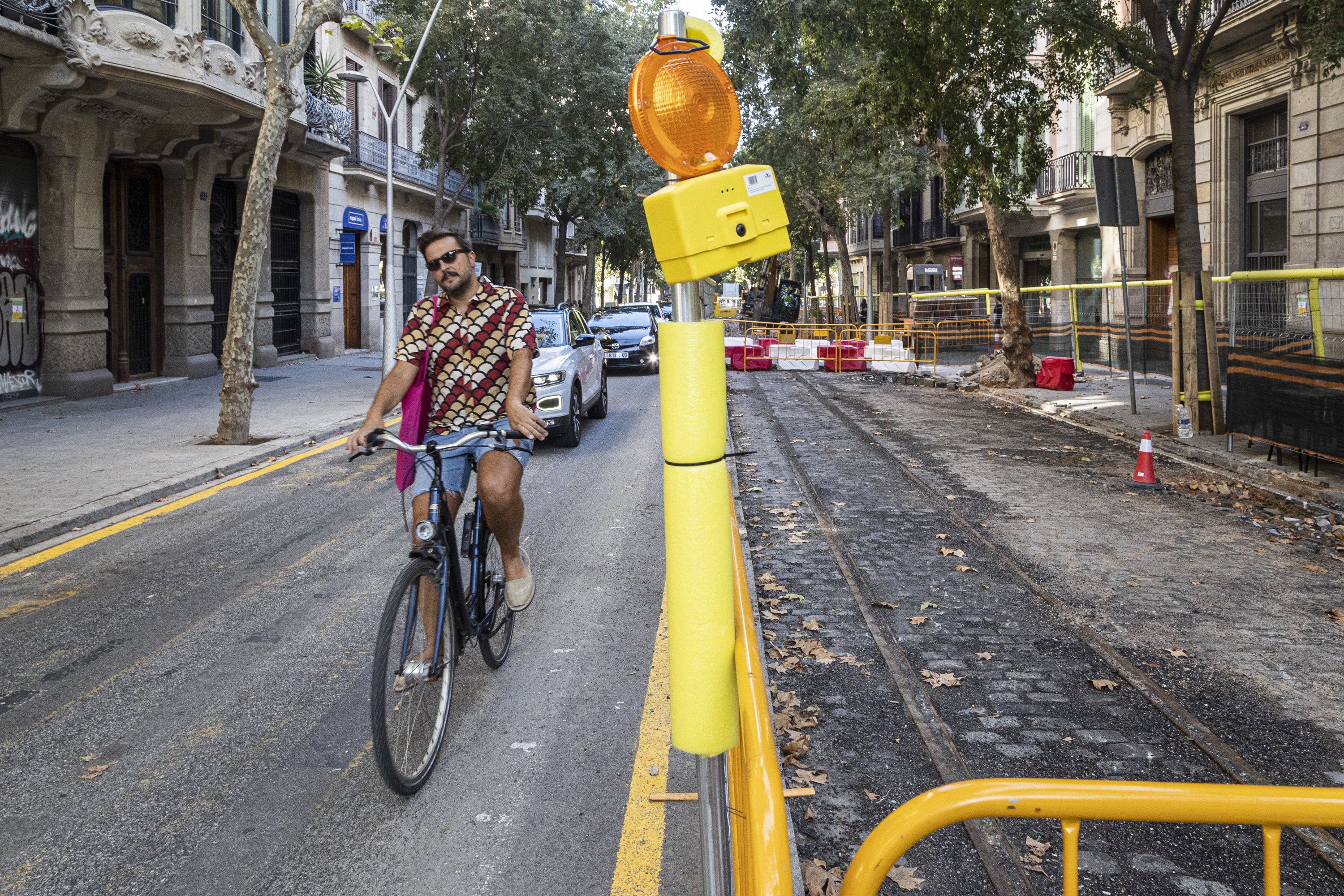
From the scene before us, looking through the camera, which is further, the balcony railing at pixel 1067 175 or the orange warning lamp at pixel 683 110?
the balcony railing at pixel 1067 175

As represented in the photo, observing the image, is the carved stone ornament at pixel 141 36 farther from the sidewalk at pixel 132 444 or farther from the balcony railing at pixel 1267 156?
the balcony railing at pixel 1267 156

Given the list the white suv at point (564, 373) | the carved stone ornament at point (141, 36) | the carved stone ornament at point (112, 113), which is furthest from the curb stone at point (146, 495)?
the carved stone ornament at point (112, 113)

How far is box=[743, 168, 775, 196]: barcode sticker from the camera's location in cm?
211

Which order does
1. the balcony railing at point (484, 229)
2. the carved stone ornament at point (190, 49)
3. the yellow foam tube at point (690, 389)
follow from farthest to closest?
the balcony railing at point (484, 229) → the carved stone ornament at point (190, 49) → the yellow foam tube at point (690, 389)

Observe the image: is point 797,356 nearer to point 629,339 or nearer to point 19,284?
point 629,339

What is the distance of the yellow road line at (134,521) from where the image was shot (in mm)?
7211

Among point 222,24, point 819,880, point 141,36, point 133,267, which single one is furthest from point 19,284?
point 819,880

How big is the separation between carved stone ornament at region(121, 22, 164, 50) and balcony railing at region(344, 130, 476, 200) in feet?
38.5

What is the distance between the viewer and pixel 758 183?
2.12 metres

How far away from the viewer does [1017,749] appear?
414 cm

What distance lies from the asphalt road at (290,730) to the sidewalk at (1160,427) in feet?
20.1

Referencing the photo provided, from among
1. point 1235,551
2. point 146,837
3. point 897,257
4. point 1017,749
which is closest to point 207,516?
point 146,837

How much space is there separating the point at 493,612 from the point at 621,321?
2131 centimetres

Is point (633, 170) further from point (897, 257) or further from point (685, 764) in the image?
point (685, 764)
